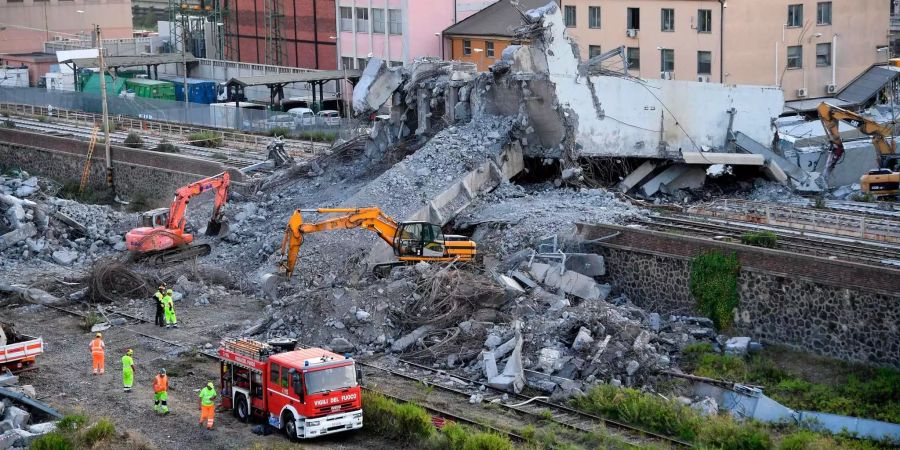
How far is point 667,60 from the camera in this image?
180 feet

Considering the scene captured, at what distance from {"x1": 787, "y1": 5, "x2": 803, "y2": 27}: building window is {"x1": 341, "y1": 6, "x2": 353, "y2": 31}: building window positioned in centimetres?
2510

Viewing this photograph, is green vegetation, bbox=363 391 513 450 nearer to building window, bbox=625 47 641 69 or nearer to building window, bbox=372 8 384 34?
building window, bbox=625 47 641 69

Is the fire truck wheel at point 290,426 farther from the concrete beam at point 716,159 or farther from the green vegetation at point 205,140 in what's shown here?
the green vegetation at point 205,140

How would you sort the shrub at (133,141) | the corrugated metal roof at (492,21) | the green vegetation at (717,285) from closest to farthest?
1. the green vegetation at (717,285)
2. the shrub at (133,141)
3. the corrugated metal roof at (492,21)

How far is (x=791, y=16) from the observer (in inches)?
2112

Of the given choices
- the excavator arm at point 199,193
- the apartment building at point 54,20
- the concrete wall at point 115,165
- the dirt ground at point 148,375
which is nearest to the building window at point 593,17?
the concrete wall at point 115,165

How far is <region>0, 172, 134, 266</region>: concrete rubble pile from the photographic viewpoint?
3769 cm

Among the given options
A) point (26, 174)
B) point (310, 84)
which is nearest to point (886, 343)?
point (26, 174)

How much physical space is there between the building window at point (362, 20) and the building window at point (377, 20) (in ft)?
1.47

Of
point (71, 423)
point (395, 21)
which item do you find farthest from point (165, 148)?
point (71, 423)

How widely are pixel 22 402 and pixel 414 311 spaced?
28.2 ft

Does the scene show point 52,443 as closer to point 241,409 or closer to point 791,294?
point 241,409

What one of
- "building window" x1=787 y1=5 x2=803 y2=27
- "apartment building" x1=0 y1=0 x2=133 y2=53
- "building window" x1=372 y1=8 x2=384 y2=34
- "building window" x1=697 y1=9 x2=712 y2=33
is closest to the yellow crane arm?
"building window" x1=697 y1=9 x2=712 y2=33

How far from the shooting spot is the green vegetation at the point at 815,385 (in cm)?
2358
